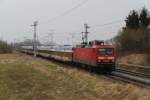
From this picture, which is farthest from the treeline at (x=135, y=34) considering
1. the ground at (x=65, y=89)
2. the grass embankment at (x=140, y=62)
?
the ground at (x=65, y=89)

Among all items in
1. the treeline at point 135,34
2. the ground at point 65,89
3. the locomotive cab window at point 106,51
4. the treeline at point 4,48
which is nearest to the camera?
the ground at point 65,89

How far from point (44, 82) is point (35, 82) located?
62cm

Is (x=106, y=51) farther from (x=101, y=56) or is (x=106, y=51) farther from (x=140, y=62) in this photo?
(x=140, y=62)

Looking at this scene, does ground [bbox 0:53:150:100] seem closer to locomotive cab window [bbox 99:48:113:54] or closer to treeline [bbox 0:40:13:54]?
locomotive cab window [bbox 99:48:113:54]

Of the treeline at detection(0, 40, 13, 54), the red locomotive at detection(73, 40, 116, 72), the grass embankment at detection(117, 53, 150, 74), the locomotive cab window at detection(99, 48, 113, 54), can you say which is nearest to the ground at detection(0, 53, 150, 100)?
the red locomotive at detection(73, 40, 116, 72)

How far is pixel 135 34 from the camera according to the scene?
67125 mm

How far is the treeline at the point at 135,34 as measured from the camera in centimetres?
6469

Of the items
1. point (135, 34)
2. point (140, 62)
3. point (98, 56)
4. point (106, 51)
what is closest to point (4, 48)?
point (135, 34)

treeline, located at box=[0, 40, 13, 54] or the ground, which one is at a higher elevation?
treeline, located at box=[0, 40, 13, 54]

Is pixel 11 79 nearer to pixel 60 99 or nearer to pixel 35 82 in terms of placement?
pixel 35 82

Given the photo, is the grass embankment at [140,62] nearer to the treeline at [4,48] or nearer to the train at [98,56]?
the train at [98,56]

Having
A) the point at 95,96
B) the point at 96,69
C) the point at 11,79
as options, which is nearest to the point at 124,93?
the point at 95,96

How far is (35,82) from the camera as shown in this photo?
25.8 meters

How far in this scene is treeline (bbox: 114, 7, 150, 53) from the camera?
2547 inches
